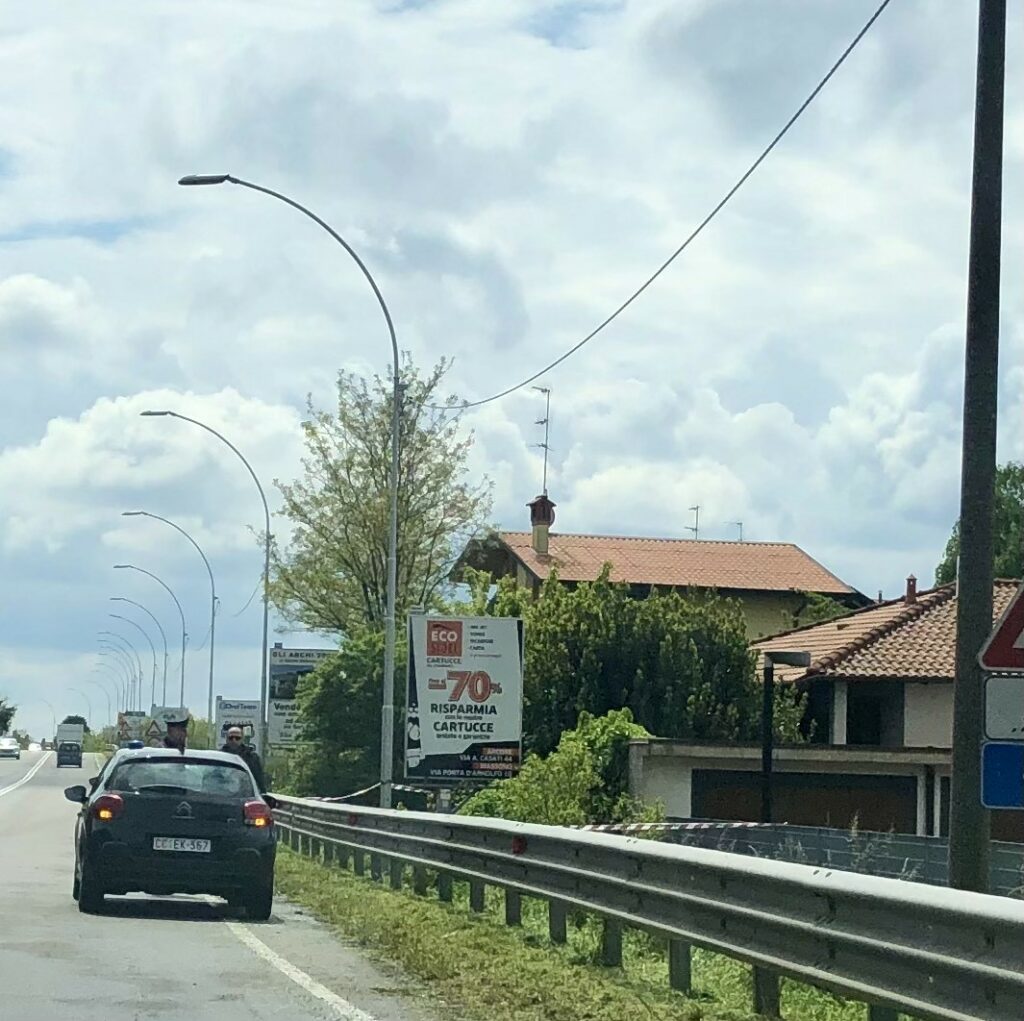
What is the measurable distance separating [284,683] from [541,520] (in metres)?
20.1

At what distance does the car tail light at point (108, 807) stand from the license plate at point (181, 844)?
42 centimetres

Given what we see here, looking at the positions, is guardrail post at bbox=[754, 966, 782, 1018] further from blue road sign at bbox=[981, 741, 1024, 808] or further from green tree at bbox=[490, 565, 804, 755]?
green tree at bbox=[490, 565, 804, 755]

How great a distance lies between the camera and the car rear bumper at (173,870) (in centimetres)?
1692

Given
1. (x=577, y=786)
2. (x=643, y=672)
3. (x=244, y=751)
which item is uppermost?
(x=643, y=672)

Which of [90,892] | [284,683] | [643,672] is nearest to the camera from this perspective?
[90,892]

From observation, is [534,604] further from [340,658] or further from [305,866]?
[305,866]

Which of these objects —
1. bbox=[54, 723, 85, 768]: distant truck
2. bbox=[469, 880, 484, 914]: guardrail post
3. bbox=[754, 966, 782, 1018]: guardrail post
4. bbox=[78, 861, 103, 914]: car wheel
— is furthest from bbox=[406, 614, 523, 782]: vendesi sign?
bbox=[54, 723, 85, 768]: distant truck

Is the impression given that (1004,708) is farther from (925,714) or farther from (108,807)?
(925,714)

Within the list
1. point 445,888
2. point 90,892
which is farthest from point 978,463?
point 90,892

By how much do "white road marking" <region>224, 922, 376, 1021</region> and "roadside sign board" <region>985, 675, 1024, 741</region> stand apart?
11.7 ft

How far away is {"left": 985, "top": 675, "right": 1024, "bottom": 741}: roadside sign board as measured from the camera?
31.8 feet

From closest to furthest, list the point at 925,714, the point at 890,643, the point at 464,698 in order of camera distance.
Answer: the point at 464,698
the point at 925,714
the point at 890,643

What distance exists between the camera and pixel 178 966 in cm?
1288

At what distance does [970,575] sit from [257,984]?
4838 mm
